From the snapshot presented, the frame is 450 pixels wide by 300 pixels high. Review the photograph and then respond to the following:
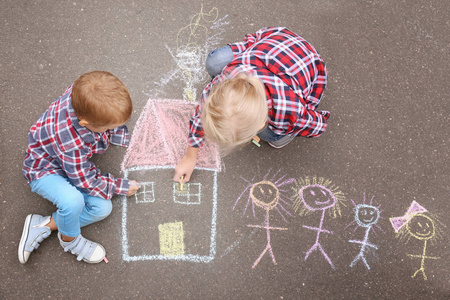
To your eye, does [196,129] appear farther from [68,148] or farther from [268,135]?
[68,148]

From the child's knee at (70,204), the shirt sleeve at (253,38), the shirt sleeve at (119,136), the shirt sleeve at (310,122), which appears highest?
the shirt sleeve at (253,38)

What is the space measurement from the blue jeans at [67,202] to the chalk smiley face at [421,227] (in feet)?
6.25

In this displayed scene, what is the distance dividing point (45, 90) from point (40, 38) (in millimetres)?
356

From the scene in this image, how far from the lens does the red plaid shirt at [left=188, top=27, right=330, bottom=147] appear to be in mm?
1480

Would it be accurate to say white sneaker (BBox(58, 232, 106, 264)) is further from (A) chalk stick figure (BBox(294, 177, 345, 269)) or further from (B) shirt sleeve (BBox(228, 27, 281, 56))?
(B) shirt sleeve (BBox(228, 27, 281, 56))

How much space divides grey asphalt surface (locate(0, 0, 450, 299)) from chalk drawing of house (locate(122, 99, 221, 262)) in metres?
0.04

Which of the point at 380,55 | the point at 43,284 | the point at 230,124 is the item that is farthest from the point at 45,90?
the point at 380,55

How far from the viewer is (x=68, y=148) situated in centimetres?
161

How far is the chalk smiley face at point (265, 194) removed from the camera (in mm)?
2035

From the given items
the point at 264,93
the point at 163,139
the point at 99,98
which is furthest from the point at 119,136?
the point at 264,93

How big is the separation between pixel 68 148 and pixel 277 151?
120 centimetres

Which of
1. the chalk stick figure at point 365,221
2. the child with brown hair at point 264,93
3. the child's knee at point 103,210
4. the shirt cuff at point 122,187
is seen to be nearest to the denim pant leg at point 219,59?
the child with brown hair at point 264,93

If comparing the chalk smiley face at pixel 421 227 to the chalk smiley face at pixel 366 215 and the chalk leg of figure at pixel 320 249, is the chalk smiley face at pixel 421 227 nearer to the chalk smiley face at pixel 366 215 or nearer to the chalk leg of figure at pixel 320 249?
the chalk smiley face at pixel 366 215

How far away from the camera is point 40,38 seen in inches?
83.0
